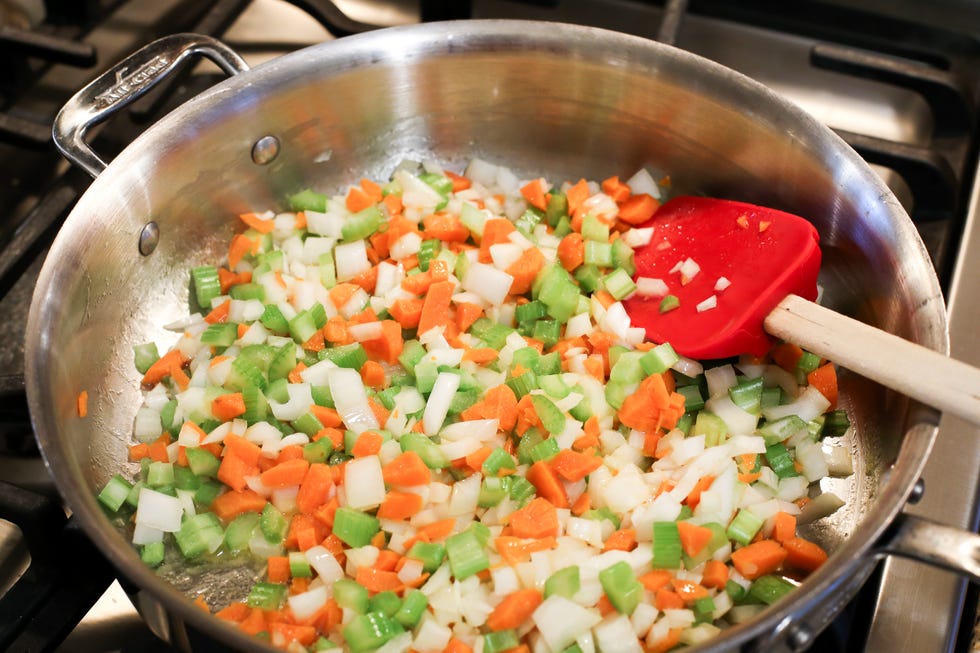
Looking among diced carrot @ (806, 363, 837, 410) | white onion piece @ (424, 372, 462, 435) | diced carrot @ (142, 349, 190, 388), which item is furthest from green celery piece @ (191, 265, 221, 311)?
diced carrot @ (806, 363, 837, 410)

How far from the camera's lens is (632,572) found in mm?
1083

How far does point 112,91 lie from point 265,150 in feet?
0.89

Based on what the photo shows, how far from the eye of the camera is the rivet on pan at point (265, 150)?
58.2 inches

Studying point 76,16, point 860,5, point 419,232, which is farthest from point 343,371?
point 860,5

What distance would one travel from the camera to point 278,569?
3.84 ft

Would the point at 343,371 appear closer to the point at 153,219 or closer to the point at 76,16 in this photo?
the point at 153,219

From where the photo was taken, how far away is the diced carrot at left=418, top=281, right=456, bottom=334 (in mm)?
1412

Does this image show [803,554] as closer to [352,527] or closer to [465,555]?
[465,555]

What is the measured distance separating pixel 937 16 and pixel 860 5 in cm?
15

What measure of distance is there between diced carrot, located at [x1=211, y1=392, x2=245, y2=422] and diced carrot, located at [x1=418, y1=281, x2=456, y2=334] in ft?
0.98

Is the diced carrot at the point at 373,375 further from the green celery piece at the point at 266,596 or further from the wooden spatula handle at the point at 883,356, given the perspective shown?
the wooden spatula handle at the point at 883,356

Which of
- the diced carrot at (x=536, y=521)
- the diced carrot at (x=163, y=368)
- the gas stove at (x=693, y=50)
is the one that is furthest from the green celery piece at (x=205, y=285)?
the diced carrot at (x=536, y=521)

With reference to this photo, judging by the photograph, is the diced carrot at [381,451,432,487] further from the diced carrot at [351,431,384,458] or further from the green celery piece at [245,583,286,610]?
the green celery piece at [245,583,286,610]

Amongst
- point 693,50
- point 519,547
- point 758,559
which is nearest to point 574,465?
point 519,547
